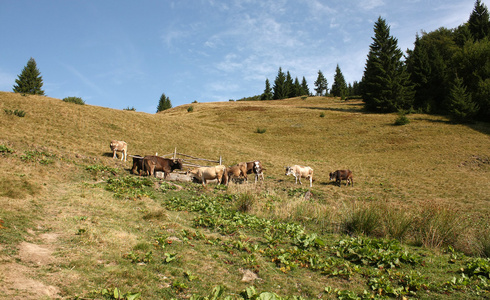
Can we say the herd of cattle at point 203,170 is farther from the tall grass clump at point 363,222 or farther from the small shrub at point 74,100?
the small shrub at point 74,100

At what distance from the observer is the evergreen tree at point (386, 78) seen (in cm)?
5676

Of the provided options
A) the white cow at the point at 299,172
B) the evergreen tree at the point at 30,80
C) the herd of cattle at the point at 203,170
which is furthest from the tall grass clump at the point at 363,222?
the evergreen tree at the point at 30,80

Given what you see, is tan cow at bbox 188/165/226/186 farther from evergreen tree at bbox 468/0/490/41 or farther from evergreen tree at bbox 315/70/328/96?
evergreen tree at bbox 315/70/328/96

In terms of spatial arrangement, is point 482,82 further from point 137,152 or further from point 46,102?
point 46,102

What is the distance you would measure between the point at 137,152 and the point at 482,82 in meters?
57.7

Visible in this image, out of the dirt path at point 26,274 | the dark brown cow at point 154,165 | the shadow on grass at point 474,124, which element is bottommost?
the dirt path at point 26,274

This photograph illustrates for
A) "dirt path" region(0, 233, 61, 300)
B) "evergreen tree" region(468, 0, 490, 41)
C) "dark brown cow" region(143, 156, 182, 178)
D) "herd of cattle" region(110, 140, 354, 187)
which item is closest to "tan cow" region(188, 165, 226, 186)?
"herd of cattle" region(110, 140, 354, 187)

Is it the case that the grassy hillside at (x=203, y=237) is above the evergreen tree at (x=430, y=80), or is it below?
below

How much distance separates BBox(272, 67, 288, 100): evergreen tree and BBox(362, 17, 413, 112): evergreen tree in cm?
5245

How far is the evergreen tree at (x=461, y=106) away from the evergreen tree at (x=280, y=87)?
71530 mm

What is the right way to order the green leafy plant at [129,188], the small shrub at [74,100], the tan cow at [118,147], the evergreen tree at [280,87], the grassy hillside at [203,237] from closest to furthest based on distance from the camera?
the grassy hillside at [203,237] < the green leafy plant at [129,188] < the tan cow at [118,147] < the small shrub at [74,100] < the evergreen tree at [280,87]

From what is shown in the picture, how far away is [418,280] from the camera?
548 centimetres

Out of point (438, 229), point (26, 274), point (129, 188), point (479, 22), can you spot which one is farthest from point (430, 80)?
point (26, 274)

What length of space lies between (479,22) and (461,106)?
4036cm
